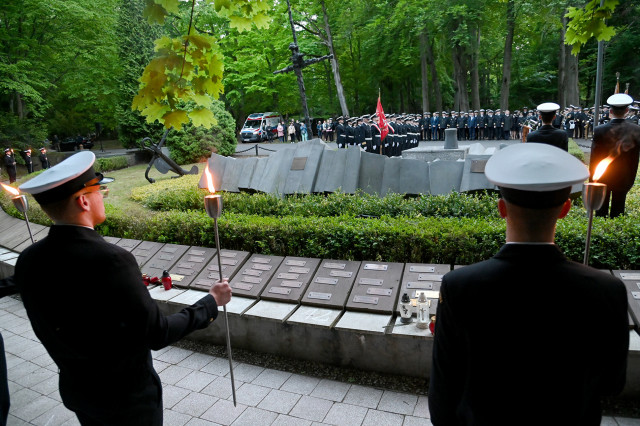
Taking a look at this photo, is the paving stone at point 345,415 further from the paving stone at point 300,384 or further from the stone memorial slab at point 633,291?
the stone memorial slab at point 633,291

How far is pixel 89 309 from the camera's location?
2.00 m

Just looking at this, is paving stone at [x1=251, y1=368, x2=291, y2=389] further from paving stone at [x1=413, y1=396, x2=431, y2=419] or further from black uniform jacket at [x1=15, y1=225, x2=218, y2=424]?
black uniform jacket at [x1=15, y1=225, x2=218, y2=424]

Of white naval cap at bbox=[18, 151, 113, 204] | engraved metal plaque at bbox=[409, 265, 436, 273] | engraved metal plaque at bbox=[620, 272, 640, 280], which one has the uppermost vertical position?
white naval cap at bbox=[18, 151, 113, 204]

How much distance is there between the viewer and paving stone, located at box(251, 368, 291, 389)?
387 centimetres

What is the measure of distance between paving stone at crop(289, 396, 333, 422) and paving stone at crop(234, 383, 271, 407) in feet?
1.20

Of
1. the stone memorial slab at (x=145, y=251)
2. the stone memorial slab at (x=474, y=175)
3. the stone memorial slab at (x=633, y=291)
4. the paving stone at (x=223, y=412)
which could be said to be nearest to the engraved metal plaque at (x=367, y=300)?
the paving stone at (x=223, y=412)

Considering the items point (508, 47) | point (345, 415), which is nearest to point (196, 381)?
point (345, 415)

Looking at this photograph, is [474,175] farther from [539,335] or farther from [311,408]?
[539,335]

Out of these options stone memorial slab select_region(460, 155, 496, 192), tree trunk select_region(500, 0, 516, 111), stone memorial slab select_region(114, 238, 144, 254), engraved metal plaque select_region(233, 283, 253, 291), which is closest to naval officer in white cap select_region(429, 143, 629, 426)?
engraved metal plaque select_region(233, 283, 253, 291)

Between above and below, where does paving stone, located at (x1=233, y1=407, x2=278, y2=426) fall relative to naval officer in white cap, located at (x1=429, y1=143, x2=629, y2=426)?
below

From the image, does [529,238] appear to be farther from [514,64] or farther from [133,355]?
[514,64]

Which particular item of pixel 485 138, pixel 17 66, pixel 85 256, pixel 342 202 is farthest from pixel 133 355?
pixel 485 138

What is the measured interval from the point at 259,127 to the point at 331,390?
31223 millimetres

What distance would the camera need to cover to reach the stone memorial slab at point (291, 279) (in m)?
4.46
